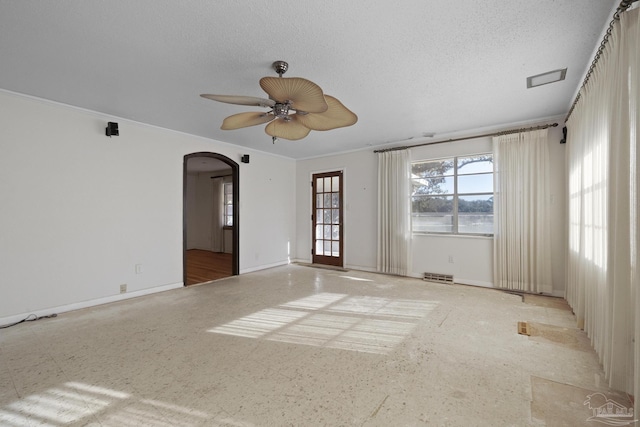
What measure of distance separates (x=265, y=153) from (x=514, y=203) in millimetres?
4785

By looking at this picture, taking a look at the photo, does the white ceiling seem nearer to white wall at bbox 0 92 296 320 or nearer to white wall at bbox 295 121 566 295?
white wall at bbox 0 92 296 320

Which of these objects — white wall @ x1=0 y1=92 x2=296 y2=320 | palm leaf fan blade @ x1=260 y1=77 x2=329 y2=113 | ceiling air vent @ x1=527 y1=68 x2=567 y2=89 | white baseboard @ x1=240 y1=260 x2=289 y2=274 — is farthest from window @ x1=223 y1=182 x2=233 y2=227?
ceiling air vent @ x1=527 y1=68 x2=567 y2=89

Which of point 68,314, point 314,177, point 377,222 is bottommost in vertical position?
point 68,314

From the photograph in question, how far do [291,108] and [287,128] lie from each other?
478 mm

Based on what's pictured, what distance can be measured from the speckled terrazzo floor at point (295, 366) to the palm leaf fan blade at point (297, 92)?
2069mm

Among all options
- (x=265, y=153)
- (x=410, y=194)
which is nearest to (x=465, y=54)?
A: (x=410, y=194)

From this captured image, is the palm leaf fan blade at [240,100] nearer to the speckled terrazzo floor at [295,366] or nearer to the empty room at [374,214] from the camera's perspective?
the empty room at [374,214]

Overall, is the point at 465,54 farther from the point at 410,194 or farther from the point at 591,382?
the point at 410,194

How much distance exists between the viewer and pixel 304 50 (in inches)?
88.7

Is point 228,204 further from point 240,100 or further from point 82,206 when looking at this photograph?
point 240,100

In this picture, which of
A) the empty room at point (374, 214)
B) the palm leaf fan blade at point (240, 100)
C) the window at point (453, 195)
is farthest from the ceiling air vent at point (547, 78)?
the palm leaf fan blade at point (240, 100)

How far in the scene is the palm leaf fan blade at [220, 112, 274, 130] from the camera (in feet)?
8.13

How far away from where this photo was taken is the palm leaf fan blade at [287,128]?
2.59 metres

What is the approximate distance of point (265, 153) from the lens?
6043 millimetres
